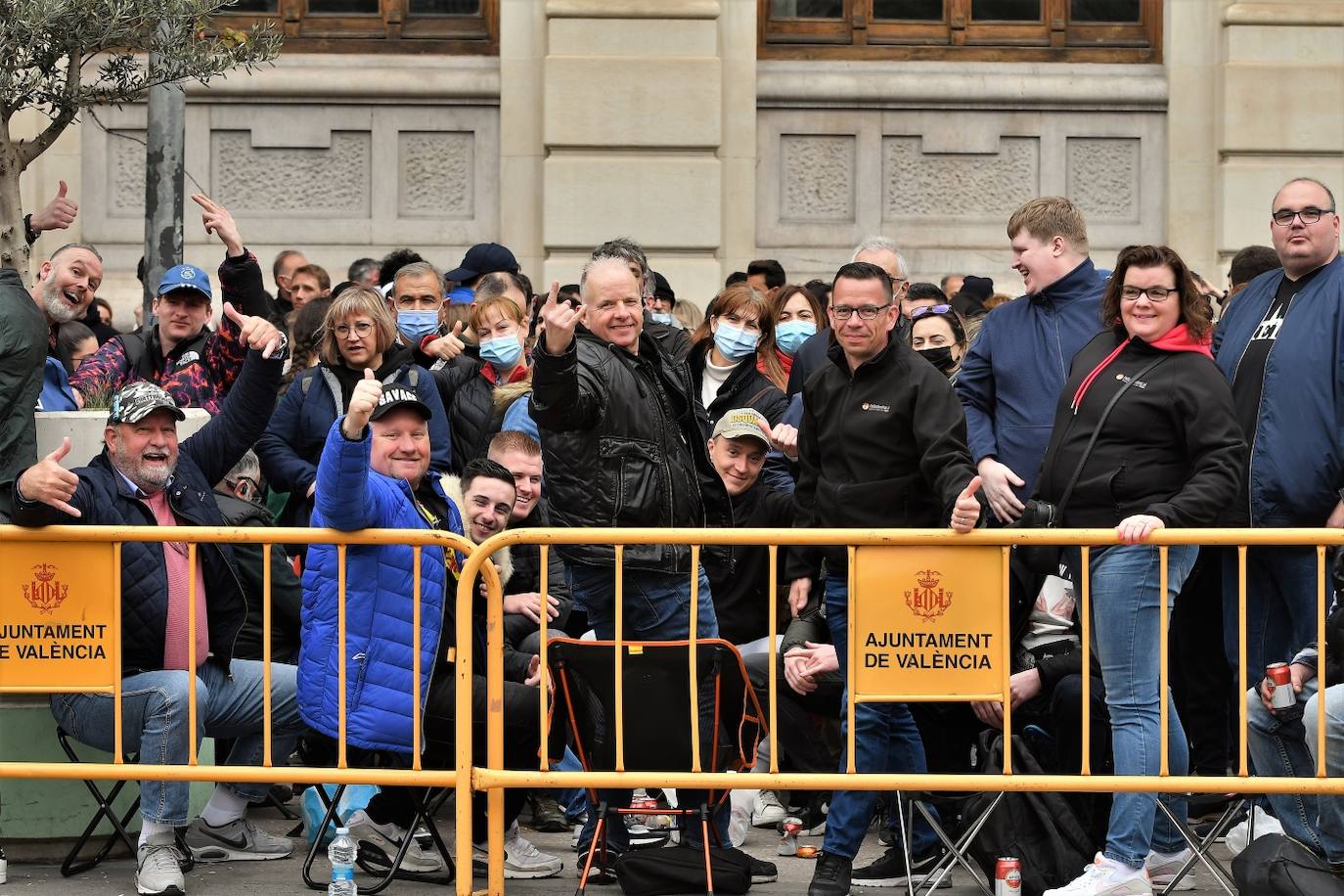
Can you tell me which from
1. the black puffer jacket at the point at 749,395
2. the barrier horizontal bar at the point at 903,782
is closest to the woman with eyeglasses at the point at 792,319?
the black puffer jacket at the point at 749,395

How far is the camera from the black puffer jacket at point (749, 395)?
349 inches

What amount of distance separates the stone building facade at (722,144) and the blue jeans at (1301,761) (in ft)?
25.3

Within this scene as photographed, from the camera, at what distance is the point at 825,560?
6.88 metres

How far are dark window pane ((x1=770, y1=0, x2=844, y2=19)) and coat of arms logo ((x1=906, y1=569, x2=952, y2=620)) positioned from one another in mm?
8909

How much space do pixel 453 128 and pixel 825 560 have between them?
821 centimetres

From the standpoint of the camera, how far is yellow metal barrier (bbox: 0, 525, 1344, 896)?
20.9 ft

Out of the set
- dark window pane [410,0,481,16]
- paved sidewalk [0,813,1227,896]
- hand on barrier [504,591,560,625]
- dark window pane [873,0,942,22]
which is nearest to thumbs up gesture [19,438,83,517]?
paved sidewalk [0,813,1227,896]

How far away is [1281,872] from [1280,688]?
23.9 inches

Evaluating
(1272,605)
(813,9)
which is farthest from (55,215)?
(813,9)

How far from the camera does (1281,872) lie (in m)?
6.39

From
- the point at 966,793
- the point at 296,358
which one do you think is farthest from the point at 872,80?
the point at 966,793

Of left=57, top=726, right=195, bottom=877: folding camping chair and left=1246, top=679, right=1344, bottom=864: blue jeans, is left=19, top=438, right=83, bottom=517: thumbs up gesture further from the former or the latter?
left=1246, top=679, right=1344, bottom=864: blue jeans

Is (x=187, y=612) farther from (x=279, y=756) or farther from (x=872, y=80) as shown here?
(x=872, y=80)

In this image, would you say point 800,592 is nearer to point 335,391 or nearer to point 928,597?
point 928,597
